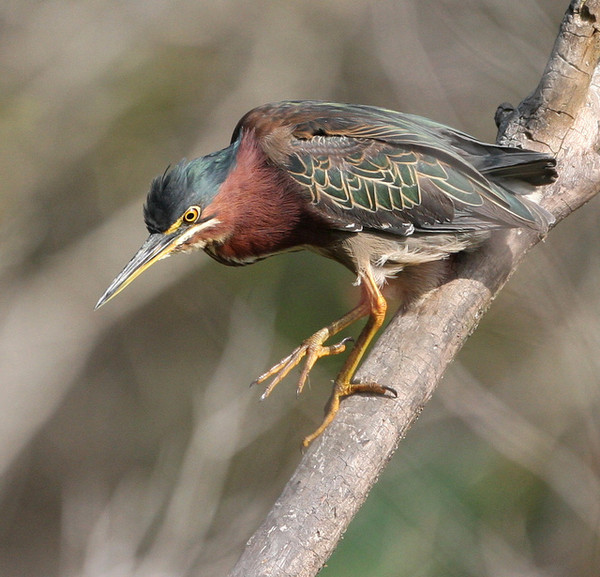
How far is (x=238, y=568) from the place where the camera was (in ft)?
7.86

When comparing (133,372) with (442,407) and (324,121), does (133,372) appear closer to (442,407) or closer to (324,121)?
(442,407)

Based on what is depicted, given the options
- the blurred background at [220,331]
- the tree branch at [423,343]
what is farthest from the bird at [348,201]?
the blurred background at [220,331]

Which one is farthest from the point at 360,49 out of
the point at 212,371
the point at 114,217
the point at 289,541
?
the point at 289,541

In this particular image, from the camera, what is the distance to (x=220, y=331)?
21.7ft

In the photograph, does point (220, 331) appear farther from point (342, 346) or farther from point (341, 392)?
point (341, 392)

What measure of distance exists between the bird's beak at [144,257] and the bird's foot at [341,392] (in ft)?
2.65

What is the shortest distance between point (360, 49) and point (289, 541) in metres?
5.18

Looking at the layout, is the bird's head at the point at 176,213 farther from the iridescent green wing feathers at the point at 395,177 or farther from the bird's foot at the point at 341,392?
the bird's foot at the point at 341,392

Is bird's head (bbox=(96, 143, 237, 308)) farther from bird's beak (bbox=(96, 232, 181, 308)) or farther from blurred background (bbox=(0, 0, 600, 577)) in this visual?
blurred background (bbox=(0, 0, 600, 577))

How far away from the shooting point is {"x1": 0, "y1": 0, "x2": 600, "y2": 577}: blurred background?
5035 mm

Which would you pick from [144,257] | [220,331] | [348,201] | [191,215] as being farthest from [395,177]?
[220,331]

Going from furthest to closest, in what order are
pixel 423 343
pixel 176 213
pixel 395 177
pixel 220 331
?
pixel 220 331 → pixel 395 177 → pixel 176 213 → pixel 423 343

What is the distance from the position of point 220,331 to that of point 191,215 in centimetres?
343

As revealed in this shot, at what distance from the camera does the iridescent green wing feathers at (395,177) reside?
10.7 feet
